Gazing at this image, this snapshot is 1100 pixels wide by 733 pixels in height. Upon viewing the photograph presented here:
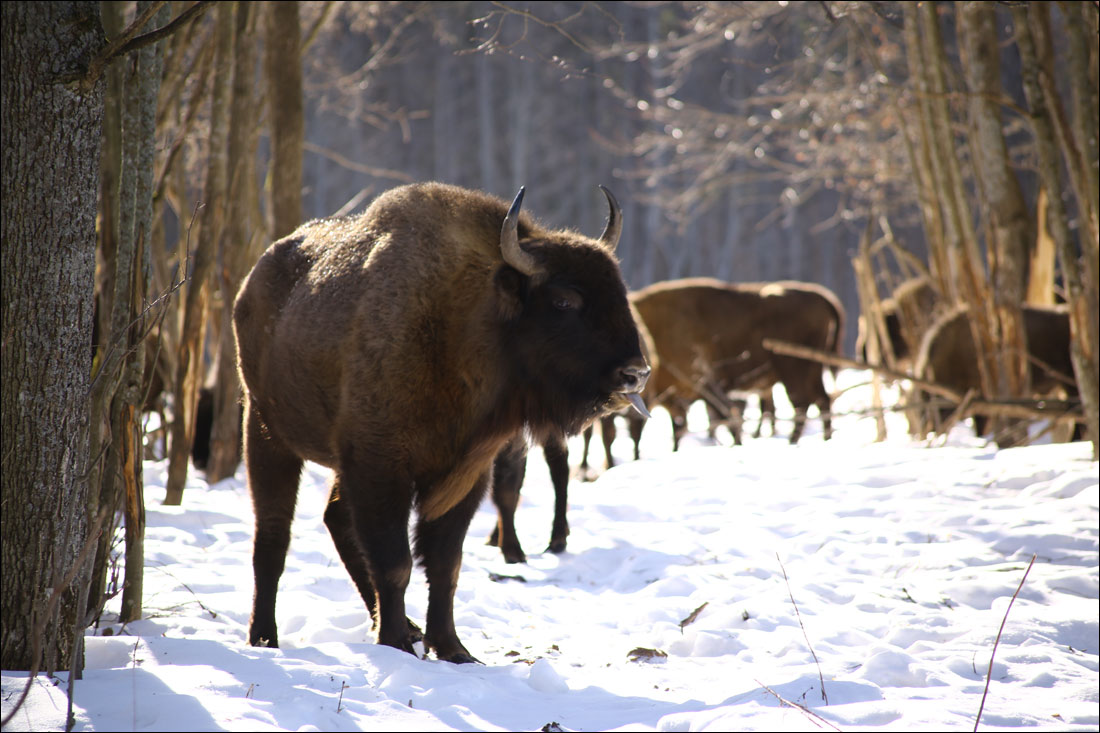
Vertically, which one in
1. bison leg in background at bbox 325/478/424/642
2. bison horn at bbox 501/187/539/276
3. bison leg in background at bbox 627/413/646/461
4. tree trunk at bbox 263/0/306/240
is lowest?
bison leg in background at bbox 627/413/646/461

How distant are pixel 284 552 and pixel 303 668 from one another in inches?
44.0

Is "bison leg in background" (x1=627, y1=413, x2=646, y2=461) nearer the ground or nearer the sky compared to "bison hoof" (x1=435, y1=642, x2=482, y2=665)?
nearer the ground

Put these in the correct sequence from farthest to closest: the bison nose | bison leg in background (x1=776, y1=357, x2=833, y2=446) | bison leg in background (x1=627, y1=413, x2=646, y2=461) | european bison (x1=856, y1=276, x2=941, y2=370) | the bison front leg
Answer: bison leg in background (x1=776, y1=357, x2=833, y2=446)
bison leg in background (x1=627, y1=413, x2=646, y2=461)
european bison (x1=856, y1=276, x2=941, y2=370)
the bison nose
the bison front leg

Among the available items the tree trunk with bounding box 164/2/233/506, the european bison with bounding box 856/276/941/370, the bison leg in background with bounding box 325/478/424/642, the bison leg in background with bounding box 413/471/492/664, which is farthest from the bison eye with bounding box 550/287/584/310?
the european bison with bounding box 856/276/941/370

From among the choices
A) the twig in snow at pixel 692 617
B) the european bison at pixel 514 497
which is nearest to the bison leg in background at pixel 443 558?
the twig in snow at pixel 692 617

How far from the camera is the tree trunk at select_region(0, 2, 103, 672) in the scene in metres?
2.96

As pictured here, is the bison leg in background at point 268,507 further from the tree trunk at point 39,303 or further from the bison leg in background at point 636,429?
the bison leg in background at point 636,429

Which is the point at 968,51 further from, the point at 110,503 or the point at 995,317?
the point at 110,503

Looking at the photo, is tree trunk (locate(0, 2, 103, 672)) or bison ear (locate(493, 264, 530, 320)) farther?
bison ear (locate(493, 264, 530, 320))

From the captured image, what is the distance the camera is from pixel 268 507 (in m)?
4.21

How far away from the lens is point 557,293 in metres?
3.97

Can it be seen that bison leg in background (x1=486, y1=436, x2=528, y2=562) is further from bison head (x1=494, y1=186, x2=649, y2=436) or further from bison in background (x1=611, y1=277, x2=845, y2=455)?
bison in background (x1=611, y1=277, x2=845, y2=455)

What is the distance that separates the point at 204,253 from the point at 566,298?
3.20m

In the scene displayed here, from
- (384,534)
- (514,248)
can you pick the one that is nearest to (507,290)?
(514,248)
